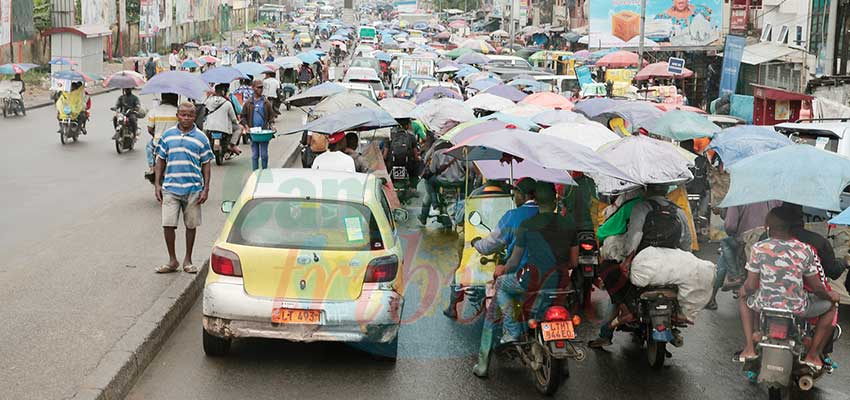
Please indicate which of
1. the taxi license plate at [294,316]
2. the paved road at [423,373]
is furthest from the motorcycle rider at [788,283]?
the taxi license plate at [294,316]

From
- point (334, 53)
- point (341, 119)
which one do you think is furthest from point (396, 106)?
point (334, 53)

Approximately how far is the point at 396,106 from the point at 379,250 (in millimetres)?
9228

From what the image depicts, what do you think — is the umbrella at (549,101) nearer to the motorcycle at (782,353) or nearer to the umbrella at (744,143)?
the umbrella at (744,143)

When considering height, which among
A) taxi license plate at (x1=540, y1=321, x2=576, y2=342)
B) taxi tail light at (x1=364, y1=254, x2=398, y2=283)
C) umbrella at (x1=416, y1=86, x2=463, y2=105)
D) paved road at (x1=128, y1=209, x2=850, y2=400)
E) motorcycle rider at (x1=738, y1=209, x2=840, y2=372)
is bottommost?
paved road at (x1=128, y1=209, x2=850, y2=400)

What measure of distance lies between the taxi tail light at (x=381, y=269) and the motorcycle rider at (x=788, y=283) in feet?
8.31

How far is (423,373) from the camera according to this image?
7.87 meters

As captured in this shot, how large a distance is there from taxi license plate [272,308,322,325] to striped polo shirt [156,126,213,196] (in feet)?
9.44

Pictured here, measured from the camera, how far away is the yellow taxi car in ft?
24.9

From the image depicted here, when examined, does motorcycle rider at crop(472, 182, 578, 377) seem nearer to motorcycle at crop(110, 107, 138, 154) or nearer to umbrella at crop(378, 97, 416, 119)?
umbrella at crop(378, 97, 416, 119)

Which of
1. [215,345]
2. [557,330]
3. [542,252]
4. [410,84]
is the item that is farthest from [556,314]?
[410,84]

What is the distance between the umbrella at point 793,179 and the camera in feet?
22.5

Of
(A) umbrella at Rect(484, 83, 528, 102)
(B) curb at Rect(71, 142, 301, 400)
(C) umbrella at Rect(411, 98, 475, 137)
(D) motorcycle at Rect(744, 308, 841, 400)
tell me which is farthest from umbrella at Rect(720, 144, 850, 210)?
(A) umbrella at Rect(484, 83, 528, 102)

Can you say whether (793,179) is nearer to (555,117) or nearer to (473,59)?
(555,117)

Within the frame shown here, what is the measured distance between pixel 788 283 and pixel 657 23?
134 feet
